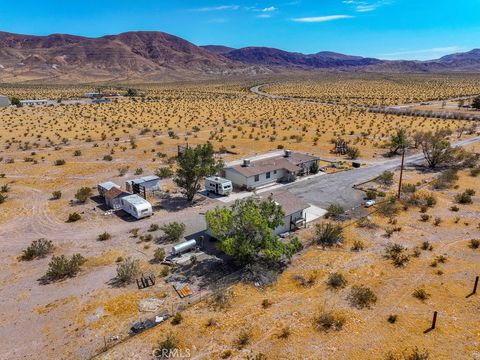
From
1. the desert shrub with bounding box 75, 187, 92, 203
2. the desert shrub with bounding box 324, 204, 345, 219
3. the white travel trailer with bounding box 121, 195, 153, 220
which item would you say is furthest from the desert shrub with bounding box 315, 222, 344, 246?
the desert shrub with bounding box 75, 187, 92, 203

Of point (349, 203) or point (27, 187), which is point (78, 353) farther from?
point (27, 187)

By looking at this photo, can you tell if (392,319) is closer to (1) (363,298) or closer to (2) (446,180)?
(1) (363,298)

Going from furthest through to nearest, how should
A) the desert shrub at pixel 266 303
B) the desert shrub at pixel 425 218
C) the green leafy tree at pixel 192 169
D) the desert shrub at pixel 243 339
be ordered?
the green leafy tree at pixel 192 169
the desert shrub at pixel 425 218
the desert shrub at pixel 266 303
the desert shrub at pixel 243 339

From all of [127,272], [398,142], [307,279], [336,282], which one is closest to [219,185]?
[127,272]

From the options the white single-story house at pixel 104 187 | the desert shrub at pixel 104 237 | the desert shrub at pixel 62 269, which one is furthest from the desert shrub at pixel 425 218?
the white single-story house at pixel 104 187

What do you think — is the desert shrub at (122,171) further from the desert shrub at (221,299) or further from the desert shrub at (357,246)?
the desert shrub at (357,246)
